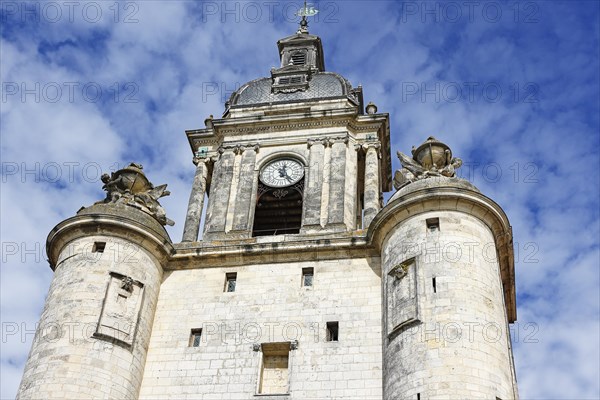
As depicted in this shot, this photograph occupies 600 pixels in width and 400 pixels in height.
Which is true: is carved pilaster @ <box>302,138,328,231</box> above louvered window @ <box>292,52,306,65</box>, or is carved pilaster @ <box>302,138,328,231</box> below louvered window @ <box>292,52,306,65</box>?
below

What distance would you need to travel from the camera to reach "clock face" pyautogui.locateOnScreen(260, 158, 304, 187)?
100 ft

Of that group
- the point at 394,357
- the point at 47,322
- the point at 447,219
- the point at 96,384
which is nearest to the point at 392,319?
the point at 394,357

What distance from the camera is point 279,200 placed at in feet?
101

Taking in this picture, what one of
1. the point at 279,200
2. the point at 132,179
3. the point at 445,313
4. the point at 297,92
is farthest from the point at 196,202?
the point at 445,313

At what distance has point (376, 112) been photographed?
33.2 m

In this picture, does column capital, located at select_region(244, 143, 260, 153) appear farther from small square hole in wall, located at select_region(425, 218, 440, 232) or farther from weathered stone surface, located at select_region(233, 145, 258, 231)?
small square hole in wall, located at select_region(425, 218, 440, 232)

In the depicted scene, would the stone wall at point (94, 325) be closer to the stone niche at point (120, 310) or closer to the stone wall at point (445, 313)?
the stone niche at point (120, 310)

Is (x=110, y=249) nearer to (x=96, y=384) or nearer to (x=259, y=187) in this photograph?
(x=96, y=384)

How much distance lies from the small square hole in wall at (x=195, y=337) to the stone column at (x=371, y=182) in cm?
651

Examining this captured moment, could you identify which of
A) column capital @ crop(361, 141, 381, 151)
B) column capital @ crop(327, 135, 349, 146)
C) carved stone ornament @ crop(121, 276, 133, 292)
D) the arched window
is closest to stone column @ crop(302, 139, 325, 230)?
column capital @ crop(327, 135, 349, 146)


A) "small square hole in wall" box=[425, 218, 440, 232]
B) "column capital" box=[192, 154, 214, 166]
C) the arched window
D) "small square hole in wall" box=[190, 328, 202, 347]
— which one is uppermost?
"column capital" box=[192, 154, 214, 166]

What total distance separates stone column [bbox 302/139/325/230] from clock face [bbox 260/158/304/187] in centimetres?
54

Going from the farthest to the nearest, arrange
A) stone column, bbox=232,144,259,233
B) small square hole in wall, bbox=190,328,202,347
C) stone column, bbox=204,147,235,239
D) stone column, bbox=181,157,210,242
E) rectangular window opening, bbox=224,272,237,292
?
stone column, bbox=181,157,210,242 < stone column, bbox=204,147,235,239 < stone column, bbox=232,144,259,233 < rectangular window opening, bbox=224,272,237,292 < small square hole in wall, bbox=190,328,202,347

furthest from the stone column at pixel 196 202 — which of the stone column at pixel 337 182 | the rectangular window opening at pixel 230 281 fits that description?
the stone column at pixel 337 182
